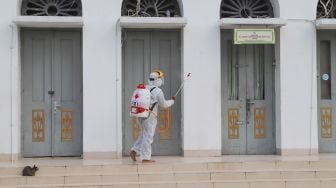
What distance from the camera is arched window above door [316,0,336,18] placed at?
539 inches

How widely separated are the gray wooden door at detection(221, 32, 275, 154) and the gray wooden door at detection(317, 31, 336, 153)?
1085mm

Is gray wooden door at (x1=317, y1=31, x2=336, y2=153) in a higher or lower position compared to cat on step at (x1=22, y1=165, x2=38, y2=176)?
higher

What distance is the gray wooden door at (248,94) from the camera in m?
13.6

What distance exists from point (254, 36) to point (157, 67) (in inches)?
82.7

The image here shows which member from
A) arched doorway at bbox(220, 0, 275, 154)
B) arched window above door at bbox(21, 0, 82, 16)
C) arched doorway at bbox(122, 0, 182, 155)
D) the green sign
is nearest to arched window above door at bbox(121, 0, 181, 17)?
arched doorway at bbox(122, 0, 182, 155)

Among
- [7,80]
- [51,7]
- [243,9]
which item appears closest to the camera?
[7,80]

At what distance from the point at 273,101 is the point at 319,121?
1.09m

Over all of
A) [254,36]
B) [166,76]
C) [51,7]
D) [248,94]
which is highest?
[51,7]

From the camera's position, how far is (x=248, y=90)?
1366 centimetres

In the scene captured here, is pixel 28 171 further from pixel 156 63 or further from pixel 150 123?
pixel 156 63

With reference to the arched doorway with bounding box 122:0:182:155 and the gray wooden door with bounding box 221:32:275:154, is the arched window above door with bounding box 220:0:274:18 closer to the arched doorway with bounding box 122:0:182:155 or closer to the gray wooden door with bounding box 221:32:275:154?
the gray wooden door with bounding box 221:32:275:154

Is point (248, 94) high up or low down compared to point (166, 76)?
down

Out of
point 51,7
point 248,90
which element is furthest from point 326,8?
point 51,7

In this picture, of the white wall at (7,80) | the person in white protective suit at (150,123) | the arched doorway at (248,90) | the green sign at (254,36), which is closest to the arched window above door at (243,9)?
the arched doorway at (248,90)
